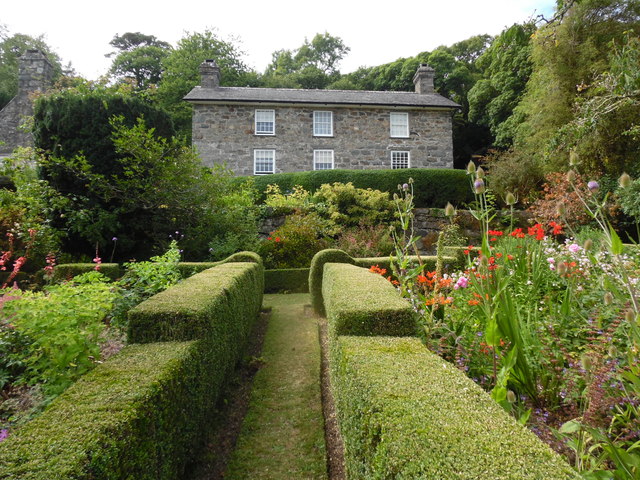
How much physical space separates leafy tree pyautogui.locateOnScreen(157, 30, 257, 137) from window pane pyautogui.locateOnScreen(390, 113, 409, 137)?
512 inches

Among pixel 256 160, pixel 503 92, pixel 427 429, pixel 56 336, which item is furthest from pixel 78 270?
pixel 503 92

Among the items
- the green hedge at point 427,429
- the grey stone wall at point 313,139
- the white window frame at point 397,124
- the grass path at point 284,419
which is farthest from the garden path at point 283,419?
the white window frame at point 397,124

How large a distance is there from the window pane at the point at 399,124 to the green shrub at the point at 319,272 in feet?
42.5

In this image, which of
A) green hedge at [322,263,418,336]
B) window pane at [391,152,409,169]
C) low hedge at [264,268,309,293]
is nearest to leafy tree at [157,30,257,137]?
window pane at [391,152,409,169]

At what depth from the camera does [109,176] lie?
8109mm

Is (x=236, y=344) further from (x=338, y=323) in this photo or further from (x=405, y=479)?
(x=405, y=479)

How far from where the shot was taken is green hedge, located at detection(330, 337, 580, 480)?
104 cm

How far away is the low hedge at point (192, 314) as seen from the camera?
2.64m

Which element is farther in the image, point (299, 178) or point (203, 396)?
point (299, 178)

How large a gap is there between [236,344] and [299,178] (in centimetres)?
1064

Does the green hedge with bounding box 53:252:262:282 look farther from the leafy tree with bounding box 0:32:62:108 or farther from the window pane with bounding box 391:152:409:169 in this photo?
the leafy tree with bounding box 0:32:62:108

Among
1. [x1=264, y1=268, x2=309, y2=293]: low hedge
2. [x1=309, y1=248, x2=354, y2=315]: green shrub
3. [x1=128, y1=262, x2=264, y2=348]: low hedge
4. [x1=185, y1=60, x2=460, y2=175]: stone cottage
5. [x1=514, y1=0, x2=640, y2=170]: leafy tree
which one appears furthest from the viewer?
[x1=185, y1=60, x2=460, y2=175]: stone cottage

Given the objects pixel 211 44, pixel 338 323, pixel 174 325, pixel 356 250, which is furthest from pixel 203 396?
pixel 211 44

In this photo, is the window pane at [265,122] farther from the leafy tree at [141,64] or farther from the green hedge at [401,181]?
the leafy tree at [141,64]
